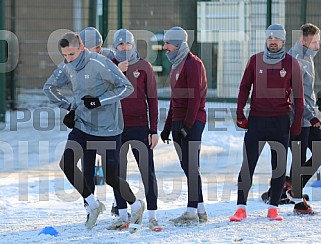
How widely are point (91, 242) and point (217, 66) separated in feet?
28.6

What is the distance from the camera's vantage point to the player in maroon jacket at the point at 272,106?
20.8ft

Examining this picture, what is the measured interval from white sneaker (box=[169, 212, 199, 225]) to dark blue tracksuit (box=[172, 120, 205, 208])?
3.3 inches

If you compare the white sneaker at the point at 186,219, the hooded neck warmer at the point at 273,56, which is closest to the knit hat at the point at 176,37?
the hooded neck warmer at the point at 273,56

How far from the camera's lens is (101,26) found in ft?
43.1

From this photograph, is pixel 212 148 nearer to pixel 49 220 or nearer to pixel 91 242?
pixel 49 220

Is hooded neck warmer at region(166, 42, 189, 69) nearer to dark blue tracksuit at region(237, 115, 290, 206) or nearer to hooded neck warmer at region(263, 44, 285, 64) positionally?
hooded neck warmer at region(263, 44, 285, 64)

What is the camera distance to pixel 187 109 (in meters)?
6.11

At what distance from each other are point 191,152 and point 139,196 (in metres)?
1.68

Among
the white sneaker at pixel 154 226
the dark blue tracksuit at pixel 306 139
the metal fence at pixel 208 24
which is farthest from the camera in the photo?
the metal fence at pixel 208 24

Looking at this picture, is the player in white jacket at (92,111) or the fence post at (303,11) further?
the fence post at (303,11)

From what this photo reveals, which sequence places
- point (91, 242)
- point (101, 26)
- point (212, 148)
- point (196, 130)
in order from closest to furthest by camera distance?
point (91, 242) → point (196, 130) → point (212, 148) → point (101, 26)

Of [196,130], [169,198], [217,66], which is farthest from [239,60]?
[196,130]

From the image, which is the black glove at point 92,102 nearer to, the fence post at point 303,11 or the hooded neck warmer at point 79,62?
the hooded neck warmer at point 79,62

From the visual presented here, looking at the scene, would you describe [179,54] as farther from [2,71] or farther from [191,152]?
[2,71]
